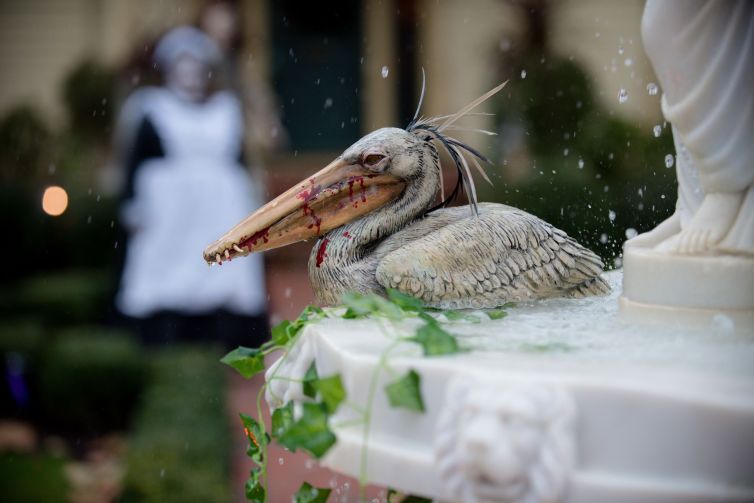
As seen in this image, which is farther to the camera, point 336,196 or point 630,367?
point 336,196

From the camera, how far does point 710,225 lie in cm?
169

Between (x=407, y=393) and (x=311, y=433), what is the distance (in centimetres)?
18

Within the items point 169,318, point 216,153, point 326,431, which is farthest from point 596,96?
point 326,431

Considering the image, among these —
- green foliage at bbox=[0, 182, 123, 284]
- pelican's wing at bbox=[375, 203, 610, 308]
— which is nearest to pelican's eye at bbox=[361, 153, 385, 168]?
pelican's wing at bbox=[375, 203, 610, 308]

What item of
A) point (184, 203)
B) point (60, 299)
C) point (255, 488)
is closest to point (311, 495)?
point (255, 488)

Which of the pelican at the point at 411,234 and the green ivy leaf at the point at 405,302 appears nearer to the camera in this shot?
the green ivy leaf at the point at 405,302

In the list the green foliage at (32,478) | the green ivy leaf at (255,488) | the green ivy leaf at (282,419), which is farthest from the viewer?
the green foliage at (32,478)

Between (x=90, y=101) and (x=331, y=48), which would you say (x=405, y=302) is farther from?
(x=331, y=48)

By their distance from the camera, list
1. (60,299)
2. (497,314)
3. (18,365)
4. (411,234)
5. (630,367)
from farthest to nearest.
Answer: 1. (60,299)
2. (18,365)
3. (411,234)
4. (497,314)
5. (630,367)

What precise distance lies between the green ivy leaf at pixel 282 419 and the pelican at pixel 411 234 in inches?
13.5

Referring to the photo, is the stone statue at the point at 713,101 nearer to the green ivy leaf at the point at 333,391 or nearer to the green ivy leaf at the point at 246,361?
the green ivy leaf at the point at 333,391

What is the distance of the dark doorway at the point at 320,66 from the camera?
10.2 meters

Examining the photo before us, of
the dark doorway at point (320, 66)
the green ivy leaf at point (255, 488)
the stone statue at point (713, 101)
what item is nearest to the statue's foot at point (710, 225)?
the stone statue at point (713, 101)

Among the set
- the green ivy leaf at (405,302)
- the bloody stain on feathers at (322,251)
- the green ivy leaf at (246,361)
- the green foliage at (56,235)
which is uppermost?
the bloody stain on feathers at (322,251)
